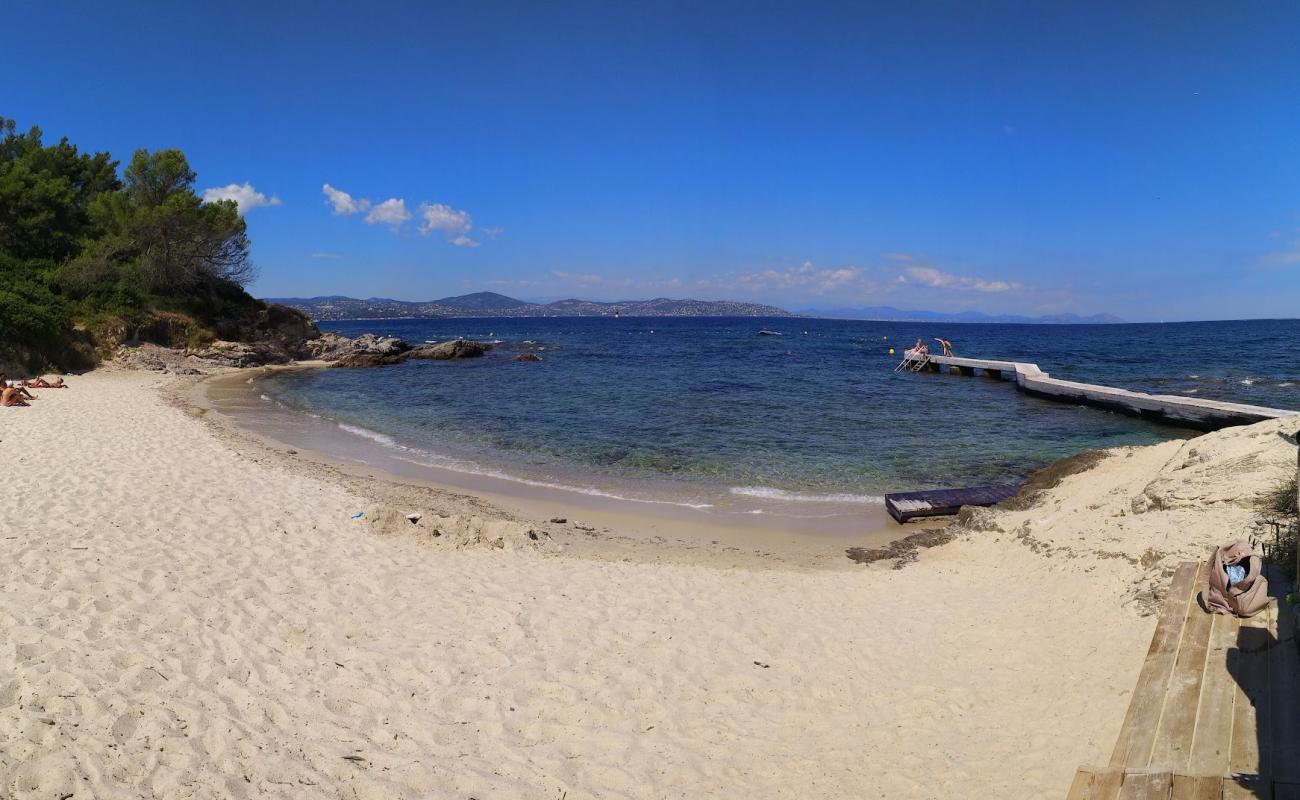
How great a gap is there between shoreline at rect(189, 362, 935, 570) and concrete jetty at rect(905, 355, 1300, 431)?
11129 millimetres

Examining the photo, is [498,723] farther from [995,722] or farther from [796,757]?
[995,722]

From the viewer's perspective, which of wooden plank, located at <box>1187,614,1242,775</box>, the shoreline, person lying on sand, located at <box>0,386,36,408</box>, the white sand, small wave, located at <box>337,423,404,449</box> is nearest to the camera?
wooden plank, located at <box>1187,614,1242,775</box>

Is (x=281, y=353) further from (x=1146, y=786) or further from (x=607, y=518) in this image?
(x=1146, y=786)

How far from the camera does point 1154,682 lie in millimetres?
4395

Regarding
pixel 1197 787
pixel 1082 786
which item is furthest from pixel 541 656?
pixel 1197 787

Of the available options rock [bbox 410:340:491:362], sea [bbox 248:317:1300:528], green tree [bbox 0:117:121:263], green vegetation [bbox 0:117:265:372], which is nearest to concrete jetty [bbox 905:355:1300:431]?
sea [bbox 248:317:1300:528]

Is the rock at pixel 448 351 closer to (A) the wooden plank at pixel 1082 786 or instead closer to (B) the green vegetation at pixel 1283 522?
(B) the green vegetation at pixel 1283 522

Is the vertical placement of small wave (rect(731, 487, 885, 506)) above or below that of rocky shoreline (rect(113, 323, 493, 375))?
below

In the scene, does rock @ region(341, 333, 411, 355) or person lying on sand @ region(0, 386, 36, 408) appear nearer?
person lying on sand @ region(0, 386, 36, 408)

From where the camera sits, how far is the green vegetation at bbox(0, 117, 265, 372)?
89.9 feet

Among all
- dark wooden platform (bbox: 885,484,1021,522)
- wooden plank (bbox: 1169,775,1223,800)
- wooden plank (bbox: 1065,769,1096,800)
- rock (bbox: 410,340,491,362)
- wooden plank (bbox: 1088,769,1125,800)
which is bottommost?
dark wooden platform (bbox: 885,484,1021,522)

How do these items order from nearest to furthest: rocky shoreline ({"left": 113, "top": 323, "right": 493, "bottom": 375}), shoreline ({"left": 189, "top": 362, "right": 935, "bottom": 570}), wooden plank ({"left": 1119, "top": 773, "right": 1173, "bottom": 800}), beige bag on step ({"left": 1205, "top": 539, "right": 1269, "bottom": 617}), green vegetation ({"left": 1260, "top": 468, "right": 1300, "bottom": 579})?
wooden plank ({"left": 1119, "top": 773, "right": 1173, "bottom": 800}) < beige bag on step ({"left": 1205, "top": 539, "right": 1269, "bottom": 617}) < green vegetation ({"left": 1260, "top": 468, "right": 1300, "bottom": 579}) < shoreline ({"left": 189, "top": 362, "right": 935, "bottom": 570}) < rocky shoreline ({"left": 113, "top": 323, "right": 493, "bottom": 375})

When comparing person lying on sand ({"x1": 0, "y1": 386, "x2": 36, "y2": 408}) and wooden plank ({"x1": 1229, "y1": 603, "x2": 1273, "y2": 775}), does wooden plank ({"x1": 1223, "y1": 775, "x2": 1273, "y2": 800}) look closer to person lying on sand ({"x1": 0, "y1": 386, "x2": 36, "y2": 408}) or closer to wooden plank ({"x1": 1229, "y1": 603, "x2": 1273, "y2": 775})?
wooden plank ({"x1": 1229, "y1": 603, "x2": 1273, "y2": 775})

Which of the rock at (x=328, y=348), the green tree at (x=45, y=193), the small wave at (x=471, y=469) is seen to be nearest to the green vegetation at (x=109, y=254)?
the green tree at (x=45, y=193)
